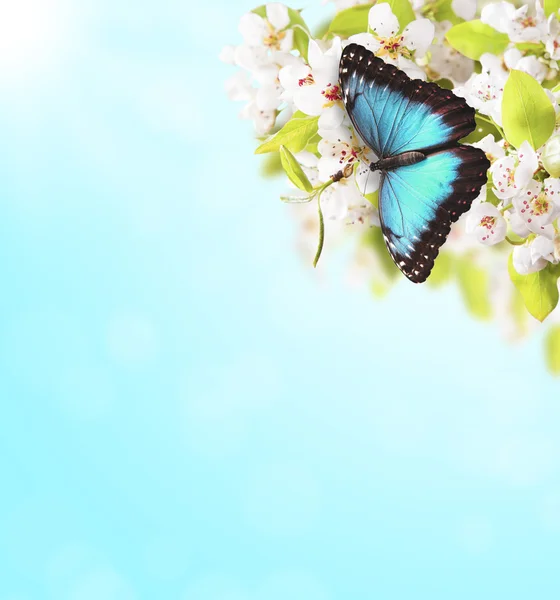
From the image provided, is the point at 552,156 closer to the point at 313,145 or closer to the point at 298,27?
the point at 313,145

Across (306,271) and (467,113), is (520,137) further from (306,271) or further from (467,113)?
(306,271)

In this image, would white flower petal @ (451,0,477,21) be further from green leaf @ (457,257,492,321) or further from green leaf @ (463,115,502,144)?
green leaf @ (457,257,492,321)

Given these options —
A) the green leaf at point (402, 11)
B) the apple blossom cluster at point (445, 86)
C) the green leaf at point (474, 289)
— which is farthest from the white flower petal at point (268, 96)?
the green leaf at point (474, 289)

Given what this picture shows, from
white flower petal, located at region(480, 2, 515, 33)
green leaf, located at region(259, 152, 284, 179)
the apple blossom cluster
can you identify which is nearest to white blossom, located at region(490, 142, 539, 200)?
the apple blossom cluster

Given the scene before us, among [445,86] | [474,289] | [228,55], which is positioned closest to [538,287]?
[445,86]

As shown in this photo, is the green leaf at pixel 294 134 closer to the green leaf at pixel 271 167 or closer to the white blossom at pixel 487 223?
the white blossom at pixel 487 223
